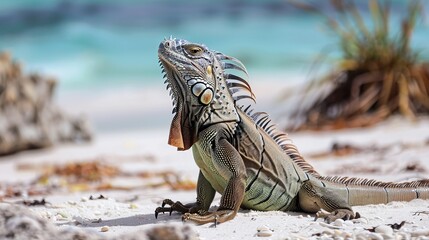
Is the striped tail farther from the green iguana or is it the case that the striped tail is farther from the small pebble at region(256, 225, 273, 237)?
the small pebble at region(256, 225, 273, 237)

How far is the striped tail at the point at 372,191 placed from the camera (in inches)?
186

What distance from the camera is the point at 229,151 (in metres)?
4.31

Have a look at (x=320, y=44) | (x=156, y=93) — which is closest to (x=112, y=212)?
(x=156, y=93)

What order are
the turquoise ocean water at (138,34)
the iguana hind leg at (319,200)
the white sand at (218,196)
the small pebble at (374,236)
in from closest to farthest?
the small pebble at (374,236)
the white sand at (218,196)
the iguana hind leg at (319,200)
the turquoise ocean water at (138,34)

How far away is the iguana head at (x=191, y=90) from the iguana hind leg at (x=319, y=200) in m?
0.58

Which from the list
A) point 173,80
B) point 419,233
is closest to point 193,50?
point 173,80

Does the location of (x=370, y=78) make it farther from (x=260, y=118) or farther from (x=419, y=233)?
(x=419, y=233)

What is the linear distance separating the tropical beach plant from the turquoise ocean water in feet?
42.4

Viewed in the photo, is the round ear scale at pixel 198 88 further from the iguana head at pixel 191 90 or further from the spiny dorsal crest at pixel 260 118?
the spiny dorsal crest at pixel 260 118

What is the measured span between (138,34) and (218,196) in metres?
24.9

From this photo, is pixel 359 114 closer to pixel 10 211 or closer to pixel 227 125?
pixel 227 125

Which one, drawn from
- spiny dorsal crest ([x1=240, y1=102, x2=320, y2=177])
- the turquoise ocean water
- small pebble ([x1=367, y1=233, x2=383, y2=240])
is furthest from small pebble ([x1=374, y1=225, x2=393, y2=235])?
the turquoise ocean water

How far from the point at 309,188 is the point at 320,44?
2363 centimetres

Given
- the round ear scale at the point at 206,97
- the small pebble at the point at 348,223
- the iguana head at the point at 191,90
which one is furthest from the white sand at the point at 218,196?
the round ear scale at the point at 206,97
